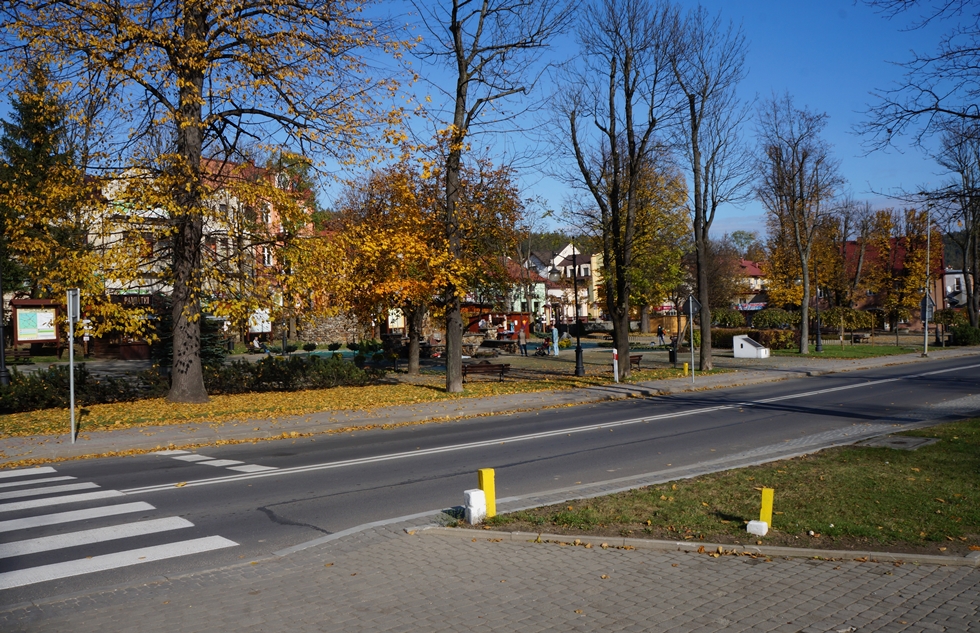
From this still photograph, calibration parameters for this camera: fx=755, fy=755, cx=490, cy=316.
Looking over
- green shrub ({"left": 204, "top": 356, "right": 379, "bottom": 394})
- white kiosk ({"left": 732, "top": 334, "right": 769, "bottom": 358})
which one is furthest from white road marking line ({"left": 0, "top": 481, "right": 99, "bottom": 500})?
white kiosk ({"left": 732, "top": 334, "right": 769, "bottom": 358})

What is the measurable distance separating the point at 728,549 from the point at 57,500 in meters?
8.29

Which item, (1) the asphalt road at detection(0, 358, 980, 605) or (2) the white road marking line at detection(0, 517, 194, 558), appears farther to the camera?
(2) the white road marking line at detection(0, 517, 194, 558)

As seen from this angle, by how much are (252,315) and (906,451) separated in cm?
1473

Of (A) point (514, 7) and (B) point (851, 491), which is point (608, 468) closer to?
(B) point (851, 491)

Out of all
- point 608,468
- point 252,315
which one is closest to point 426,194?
point 252,315

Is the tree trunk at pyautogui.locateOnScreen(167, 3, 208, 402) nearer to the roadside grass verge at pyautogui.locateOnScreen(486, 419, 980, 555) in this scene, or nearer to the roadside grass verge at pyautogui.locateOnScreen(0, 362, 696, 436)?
the roadside grass verge at pyautogui.locateOnScreen(0, 362, 696, 436)

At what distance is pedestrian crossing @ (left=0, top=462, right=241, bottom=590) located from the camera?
6.91 m

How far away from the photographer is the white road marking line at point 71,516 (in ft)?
27.5

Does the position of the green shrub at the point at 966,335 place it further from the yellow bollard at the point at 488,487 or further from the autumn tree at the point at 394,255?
the yellow bollard at the point at 488,487

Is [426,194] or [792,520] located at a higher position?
[426,194]

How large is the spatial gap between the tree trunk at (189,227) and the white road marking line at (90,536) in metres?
10.1

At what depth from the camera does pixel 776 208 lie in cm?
4206

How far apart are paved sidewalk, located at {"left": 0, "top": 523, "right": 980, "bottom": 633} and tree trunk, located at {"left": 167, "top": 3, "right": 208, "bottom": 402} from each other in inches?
498

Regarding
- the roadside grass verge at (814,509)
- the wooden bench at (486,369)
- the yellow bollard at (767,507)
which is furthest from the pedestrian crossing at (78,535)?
the wooden bench at (486,369)
